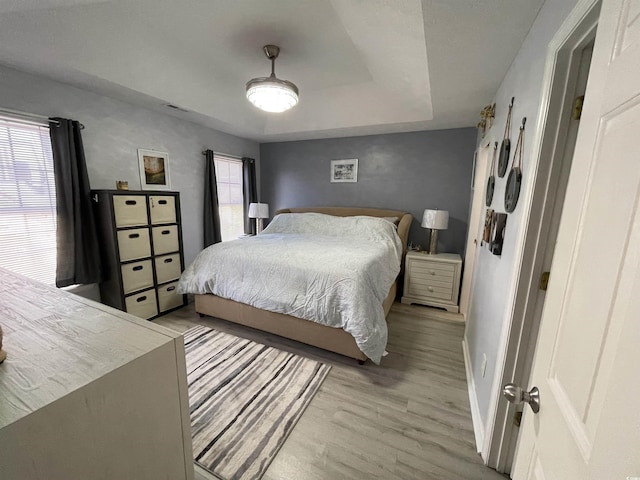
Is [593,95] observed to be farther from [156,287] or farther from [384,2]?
[156,287]

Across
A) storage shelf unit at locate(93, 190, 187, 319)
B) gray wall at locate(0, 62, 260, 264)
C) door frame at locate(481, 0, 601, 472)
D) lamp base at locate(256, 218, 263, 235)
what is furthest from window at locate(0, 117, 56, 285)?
door frame at locate(481, 0, 601, 472)

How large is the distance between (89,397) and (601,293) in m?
1.11

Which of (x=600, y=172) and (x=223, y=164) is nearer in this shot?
(x=600, y=172)

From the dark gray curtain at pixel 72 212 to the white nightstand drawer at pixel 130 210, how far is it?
281 millimetres

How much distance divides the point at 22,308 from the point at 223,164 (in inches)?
132

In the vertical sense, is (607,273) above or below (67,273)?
above

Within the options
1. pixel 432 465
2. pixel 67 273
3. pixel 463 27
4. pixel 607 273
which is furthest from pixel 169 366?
pixel 67 273

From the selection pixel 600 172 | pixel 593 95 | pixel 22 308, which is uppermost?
pixel 593 95

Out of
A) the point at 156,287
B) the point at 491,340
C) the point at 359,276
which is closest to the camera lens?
the point at 491,340

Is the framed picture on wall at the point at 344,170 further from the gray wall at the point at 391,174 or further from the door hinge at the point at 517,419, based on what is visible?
the door hinge at the point at 517,419

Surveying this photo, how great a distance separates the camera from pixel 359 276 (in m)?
2.05

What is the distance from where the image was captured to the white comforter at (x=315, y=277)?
2008mm

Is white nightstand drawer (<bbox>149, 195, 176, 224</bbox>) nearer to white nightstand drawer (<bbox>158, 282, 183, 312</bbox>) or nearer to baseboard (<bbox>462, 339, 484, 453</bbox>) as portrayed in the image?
white nightstand drawer (<bbox>158, 282, 183, 312</bbox>)

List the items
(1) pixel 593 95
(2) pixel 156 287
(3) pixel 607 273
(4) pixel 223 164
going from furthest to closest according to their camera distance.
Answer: (4) pixel 223 164 < (2) pixel 156 287 < (1) pixel 593 95 < (3) pixel 607 273
